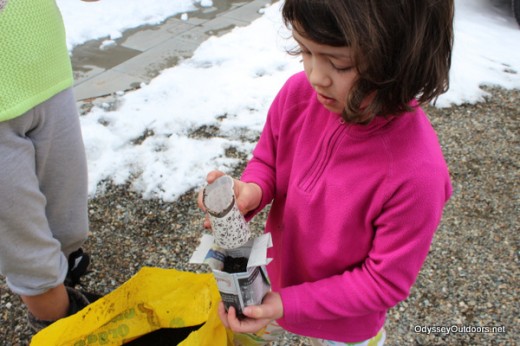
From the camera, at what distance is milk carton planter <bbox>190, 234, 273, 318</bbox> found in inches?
40.0

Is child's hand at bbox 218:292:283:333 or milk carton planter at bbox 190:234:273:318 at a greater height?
milk carton planter at bbox 190:234:273:318

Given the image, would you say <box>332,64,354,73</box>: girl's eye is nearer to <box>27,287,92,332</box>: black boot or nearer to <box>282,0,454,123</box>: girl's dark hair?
<box>282,0,454,123</box>: girl's dark hair

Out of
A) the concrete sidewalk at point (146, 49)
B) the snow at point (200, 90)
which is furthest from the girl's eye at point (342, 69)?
the concrete sidewalk at point (146, 49)

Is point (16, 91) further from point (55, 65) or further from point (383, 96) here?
point (383, 96)

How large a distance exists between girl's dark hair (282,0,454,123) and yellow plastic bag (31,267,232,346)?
0.70 m

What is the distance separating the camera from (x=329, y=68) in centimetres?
96

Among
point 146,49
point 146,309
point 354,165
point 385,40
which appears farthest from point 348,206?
point 146,49

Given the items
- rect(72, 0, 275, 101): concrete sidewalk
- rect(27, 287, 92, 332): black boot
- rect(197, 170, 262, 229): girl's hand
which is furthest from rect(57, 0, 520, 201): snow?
rect(197, 170, 262, 229): girl's hand

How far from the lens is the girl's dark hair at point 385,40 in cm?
88

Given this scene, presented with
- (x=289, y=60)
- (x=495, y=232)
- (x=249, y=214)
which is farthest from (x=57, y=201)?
(x=289, y=60)

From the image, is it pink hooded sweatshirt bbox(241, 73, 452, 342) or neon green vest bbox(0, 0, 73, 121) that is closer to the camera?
pink hooded sweatshirt bbox(241, 73, 452, 342)

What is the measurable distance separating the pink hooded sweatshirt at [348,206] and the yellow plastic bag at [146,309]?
0.83ft

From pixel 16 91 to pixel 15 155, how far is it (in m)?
0.19

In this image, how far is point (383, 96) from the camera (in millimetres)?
974
